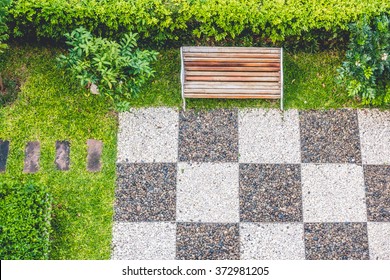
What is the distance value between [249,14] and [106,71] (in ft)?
5.80

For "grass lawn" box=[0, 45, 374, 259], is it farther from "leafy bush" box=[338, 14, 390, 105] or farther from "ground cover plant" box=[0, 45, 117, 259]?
"leafy bush" box=[338, 14, 390, 105]

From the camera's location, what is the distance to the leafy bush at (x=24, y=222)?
18.6ft

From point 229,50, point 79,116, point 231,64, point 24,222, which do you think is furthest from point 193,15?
point 24,222

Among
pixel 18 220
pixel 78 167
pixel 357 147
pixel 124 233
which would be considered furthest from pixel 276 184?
pixel 18 220

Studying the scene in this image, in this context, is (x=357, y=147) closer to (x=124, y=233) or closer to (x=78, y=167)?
(x=124, y=233)

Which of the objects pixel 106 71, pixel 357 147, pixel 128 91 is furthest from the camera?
pixel 357 147

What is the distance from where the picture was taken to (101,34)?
20.6 ft

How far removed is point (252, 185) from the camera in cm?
634

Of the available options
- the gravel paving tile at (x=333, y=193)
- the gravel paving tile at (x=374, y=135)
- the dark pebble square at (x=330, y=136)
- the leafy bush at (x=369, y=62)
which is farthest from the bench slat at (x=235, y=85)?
the gravel paving tile at (x=374, y=135)

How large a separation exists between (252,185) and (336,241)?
1.17m

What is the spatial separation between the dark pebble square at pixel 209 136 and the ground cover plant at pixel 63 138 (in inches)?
34.1

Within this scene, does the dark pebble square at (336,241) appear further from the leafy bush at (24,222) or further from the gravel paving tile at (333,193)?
the leafy bush at (24,222)

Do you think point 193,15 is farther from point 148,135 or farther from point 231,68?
point 148,135

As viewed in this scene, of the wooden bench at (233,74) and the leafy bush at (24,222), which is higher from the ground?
the wooden bench at (233,74)
